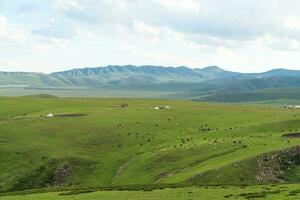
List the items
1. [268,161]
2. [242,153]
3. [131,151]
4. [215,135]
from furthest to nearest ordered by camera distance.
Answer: [215,135] → [131,151] → [242,153] → [268,161]

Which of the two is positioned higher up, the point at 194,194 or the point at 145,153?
the point at 194,194

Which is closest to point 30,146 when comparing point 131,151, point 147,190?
point 131,151

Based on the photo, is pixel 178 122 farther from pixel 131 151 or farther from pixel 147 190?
pixel 147 190

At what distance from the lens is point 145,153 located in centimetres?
8400

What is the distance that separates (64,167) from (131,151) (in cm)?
1350

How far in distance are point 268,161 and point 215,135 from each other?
28.2 meters

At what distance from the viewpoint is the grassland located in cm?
5951

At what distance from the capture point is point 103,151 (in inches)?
3472

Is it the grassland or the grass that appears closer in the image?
the grass

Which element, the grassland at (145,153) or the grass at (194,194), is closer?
the grass at (194,194)

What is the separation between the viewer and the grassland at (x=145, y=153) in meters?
59.5

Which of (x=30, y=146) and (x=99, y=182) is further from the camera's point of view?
(x=30, y=146)

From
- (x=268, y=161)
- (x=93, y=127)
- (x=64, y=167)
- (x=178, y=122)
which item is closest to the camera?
(x=268, y=161)

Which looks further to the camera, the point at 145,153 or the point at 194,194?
the point at 145,153
